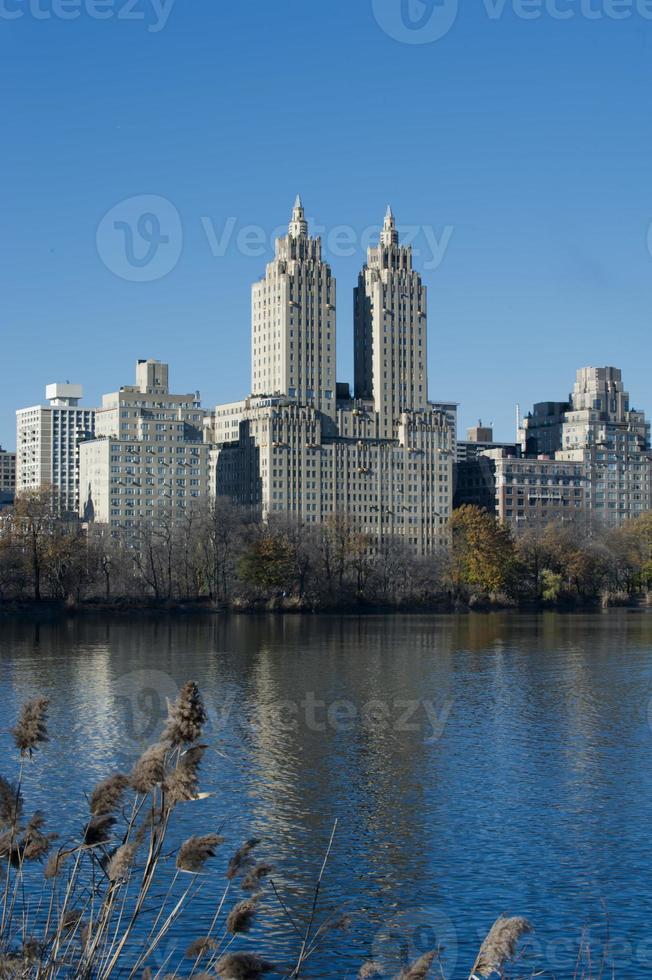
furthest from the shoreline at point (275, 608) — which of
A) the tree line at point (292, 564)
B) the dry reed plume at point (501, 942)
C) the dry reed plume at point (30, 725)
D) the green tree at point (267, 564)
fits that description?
the dry reed plume at point (501, 942)

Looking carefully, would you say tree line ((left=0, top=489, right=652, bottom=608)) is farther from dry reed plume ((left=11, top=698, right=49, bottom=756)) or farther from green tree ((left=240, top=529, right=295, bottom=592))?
dry reed plume ((left=11, top=698, right=49, bottom=756))

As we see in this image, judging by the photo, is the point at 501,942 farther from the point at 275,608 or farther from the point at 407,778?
the point at 275,608

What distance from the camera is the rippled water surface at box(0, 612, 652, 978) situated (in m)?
28.0

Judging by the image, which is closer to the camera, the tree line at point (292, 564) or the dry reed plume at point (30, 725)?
the dry reed plume at point (30, 725)

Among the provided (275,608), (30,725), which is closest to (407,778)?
(30,725)

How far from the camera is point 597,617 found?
145000 mm

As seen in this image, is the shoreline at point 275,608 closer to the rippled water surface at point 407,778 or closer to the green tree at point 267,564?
the green tree at point 267,564

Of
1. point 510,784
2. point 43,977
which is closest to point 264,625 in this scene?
point 510,784

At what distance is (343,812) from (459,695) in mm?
27160

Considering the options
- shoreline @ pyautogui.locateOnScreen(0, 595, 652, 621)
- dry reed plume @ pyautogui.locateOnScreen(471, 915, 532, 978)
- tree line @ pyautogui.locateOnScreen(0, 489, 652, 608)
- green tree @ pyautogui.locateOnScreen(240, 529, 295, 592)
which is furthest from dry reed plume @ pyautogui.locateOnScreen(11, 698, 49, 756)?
green tree @ pyautogui.locateOnScreen(240, 529, 295, 592)

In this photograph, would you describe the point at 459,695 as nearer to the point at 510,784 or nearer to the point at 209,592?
the point at 510,784

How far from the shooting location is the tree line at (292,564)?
482ft

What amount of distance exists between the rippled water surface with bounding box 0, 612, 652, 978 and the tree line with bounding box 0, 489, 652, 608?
196ft

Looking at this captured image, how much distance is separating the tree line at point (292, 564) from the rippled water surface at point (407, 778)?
59.8 meters
